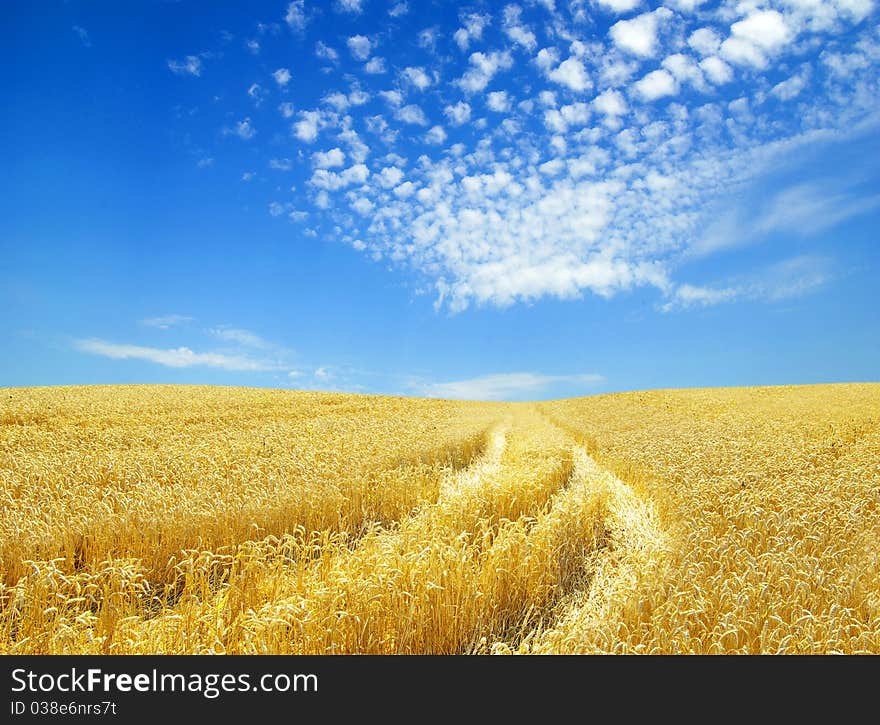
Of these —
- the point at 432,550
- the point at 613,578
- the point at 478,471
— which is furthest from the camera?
the point at 478,471

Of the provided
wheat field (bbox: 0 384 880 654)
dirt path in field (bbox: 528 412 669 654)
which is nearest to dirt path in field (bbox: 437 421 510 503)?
wheat field (bbox: 0 384 880 654)

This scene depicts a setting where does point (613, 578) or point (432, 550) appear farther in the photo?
point (613, 578)

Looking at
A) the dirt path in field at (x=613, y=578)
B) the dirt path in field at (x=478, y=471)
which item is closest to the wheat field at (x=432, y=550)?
the dirt path in field at (x=613, y=578)

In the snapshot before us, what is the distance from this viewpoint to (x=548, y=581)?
19.5ft

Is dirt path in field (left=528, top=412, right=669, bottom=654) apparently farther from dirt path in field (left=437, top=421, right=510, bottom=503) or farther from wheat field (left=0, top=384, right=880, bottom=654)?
dirt path in field (left=437, top=421, right=510, bottom=503)

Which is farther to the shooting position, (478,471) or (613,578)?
(478,471)

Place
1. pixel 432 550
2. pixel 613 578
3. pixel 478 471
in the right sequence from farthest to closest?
1. pixel 478 471
2. pixel 613 578
3. pixel 432 550

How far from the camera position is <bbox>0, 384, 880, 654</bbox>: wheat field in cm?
423

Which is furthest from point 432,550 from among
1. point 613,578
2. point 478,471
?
point 478,471

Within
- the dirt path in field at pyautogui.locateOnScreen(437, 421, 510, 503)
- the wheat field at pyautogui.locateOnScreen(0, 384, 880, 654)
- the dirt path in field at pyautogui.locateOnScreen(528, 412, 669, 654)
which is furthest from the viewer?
the dirt path in field at pyautogui.locateOnScreen(437, 421, 510, 503)

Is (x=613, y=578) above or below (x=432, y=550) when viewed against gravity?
below

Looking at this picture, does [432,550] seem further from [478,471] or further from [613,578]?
[478,471]

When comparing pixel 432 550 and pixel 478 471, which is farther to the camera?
pixel 478 471

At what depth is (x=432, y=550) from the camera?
5473mm
